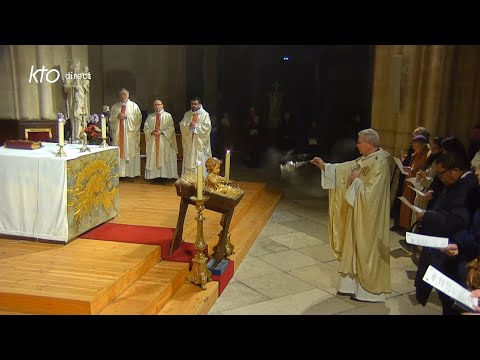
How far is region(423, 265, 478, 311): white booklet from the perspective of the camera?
3.03 m

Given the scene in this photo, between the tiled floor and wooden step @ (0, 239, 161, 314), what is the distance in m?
0.93

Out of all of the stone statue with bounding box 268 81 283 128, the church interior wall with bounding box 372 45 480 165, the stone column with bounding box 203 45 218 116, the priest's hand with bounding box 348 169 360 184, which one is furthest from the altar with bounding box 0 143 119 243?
the stone column with bounding box 203 45 218 116

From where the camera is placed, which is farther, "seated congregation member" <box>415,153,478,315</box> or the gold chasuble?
the gold chasuble

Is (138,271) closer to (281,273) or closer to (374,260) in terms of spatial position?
(281,273)

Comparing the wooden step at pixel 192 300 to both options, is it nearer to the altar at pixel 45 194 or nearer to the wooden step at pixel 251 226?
the wooden step at pixel 251 226

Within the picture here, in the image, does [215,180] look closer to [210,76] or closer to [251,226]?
[251,226]

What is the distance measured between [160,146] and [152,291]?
15.6 ft

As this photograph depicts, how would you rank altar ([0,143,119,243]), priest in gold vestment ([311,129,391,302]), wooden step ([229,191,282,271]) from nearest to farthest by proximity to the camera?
priest in gold vestment ([311,129,391,302]) < altar ([0,143,119,243]) < wooden step ([229,191,282,271])

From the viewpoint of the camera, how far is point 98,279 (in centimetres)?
467

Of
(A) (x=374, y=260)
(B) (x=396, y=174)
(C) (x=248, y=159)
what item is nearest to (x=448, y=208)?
(A) (x=374, y=260)

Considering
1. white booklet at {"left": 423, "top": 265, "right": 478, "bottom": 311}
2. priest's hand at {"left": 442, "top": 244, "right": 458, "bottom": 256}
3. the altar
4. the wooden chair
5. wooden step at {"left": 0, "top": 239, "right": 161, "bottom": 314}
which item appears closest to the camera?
white booklet at {"left": 423, "top": 265, "right": 478, "bottom": 311}

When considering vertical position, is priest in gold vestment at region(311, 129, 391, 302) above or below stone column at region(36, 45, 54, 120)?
below

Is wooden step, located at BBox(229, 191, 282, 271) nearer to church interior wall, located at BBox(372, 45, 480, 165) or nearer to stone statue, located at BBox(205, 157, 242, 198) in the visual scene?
stone statue, located at BBox(205, 157, 242, 198)

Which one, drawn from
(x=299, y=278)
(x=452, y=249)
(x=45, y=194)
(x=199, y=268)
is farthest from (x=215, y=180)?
(x=452, y=249)
